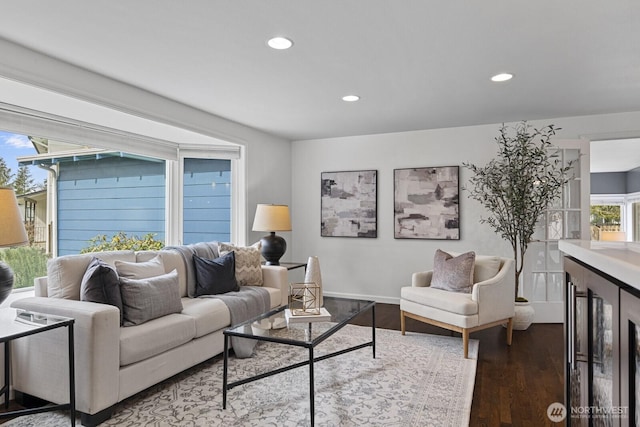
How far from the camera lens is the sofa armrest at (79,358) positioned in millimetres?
2244

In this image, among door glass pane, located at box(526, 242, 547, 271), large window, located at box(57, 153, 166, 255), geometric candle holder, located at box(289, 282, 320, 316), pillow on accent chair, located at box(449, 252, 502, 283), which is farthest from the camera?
door glass pane, located at box(526, 242, 547, 271)

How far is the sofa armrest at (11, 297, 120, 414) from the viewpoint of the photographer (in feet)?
7.36

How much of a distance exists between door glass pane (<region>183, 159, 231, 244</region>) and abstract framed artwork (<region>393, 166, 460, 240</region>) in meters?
2.23

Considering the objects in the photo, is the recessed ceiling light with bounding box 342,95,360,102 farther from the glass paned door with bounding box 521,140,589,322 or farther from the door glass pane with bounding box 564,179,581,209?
the door glass pane with bounding box 564,179,581,209

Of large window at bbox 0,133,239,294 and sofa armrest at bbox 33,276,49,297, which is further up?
large window at bbox 0,133,239,294

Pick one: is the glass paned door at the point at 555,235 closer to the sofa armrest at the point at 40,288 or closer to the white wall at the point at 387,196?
the white wall at the point at 387,196

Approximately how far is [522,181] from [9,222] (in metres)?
4.29

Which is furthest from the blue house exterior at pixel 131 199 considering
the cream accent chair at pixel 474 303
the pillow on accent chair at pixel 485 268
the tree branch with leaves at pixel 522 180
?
the tree branch with leaves at pixel 522 180

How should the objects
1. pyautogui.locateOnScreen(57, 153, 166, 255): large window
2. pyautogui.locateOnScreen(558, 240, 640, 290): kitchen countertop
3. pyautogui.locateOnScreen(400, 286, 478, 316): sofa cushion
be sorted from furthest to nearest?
1. pyautogui.locateOnScreen(57, 153, 166, 255): large window
2. pyautogui.locateOnScreen(400, 286, 478, 316): sofa cushion
3. pyautogui.locateOnScreen(558, 240, 640, 290): kitchen countertop

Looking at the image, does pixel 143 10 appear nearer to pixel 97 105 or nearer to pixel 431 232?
pixel 97 105

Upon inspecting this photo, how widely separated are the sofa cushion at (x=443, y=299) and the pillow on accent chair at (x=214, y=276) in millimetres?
1691

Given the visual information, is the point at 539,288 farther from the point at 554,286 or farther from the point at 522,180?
the point at 522,180

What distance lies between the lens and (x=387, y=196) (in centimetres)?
543

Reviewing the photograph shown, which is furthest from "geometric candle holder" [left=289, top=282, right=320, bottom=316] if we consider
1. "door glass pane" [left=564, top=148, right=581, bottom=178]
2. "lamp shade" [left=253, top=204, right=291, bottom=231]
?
"door glass pane" [left=564, top=148, right=581, bottom=178]
